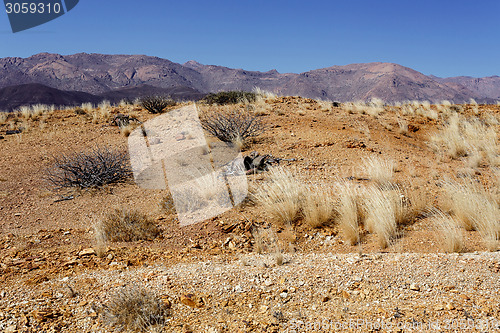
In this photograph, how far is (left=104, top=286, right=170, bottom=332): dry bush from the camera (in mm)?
2814

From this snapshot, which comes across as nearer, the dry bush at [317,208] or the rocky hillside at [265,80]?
the dry bush at [317,208]

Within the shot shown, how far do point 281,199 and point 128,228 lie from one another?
2249mm

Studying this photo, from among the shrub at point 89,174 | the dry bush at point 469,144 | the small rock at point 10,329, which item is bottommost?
the small rock at point 10,329

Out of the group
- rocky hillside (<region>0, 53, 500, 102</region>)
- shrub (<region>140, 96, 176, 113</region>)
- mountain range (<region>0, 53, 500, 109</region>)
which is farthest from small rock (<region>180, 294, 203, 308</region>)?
rocky hillside (<region>0, 53, 500, 102</region>)

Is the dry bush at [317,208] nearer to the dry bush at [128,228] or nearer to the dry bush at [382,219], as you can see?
the dry bush at [382,219]

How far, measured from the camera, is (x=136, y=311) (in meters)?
2.90

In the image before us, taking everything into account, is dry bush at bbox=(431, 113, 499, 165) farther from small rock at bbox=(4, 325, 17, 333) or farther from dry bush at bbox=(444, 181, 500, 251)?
small rock at bbox=(4, 325, 17, 333)

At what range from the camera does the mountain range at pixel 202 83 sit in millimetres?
127375

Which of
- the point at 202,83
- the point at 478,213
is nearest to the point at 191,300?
the point at 478,213

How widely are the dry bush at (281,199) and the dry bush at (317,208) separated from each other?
147 mm

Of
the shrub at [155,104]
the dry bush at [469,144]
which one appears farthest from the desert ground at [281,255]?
the shrub at [155,104]

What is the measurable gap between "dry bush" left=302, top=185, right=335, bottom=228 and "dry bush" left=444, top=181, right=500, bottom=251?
1645 millimetres

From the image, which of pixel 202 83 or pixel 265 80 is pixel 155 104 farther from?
pixel 202 83

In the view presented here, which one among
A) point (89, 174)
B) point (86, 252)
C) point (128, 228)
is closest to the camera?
point (86, 252)
